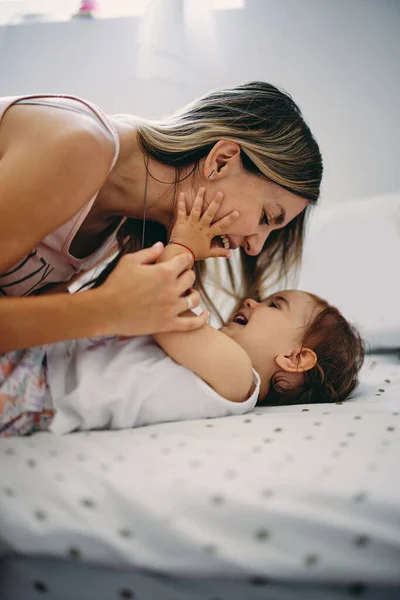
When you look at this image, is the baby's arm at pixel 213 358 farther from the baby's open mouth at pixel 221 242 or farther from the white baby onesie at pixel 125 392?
the baby's open mouth at pixel 221 242

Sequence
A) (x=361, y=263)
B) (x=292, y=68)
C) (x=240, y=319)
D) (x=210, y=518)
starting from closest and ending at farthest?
(x=210, y=518), (x=240, y=319), (x=361, y=263), (x=292, y=68)

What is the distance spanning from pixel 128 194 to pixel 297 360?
480 millimetres

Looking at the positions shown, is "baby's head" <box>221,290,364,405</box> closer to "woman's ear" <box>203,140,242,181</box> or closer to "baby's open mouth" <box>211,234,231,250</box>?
"baby's open mouth" <box>211,234,231,250</box>

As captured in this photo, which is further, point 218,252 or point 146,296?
point 218,252

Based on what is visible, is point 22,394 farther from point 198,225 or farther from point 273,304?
point 273,304

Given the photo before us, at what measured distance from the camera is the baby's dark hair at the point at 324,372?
107 cm

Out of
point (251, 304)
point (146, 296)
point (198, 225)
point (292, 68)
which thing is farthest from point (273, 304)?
point (292, 68)

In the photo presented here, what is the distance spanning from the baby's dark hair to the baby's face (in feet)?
0.06

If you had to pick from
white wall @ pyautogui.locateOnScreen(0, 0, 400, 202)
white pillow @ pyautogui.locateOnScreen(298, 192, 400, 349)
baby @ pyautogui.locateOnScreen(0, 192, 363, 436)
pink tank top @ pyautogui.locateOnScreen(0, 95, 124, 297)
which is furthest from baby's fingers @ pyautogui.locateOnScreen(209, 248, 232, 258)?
white wall @ pyautogui.locateOnScreen(0, 0, 400, 202)

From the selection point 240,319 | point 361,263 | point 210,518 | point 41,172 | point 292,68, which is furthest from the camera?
point 292,68

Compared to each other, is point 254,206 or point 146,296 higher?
point 254,206

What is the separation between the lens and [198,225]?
1.01 meters

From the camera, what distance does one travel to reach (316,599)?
0.59 meters

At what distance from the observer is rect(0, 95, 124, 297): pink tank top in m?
0.90
